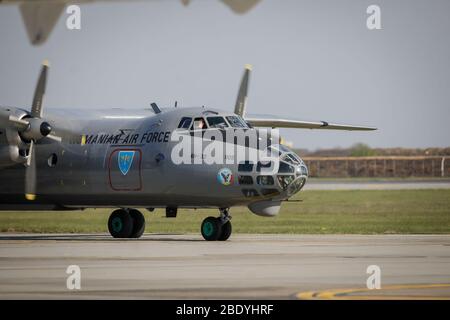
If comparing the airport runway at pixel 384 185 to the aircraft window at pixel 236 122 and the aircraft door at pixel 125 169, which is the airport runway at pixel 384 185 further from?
the aircraft window at pixel 236 122

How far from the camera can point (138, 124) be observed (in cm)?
2736

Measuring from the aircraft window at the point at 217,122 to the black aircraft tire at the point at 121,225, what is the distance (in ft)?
15.3

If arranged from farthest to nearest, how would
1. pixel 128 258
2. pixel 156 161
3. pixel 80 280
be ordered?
pixel 156 161 → pixel 128 258 → pixel 80 280

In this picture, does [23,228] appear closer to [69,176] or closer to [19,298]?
[69,176]

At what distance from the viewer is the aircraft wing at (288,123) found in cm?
3300

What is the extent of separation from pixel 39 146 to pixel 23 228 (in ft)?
17.9

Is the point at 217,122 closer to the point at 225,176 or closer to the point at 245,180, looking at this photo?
the point at 225,176

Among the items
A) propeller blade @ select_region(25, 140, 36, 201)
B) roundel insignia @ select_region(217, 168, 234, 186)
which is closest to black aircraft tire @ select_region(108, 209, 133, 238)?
propeller blade @ select_region(25, 140, 36, 201)

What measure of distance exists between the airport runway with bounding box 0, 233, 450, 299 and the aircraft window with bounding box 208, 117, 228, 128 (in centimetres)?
317

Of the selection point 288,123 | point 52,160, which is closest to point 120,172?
point 52,160

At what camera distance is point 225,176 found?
2450cm

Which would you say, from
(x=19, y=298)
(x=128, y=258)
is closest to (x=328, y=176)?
(x=128, y=258)
